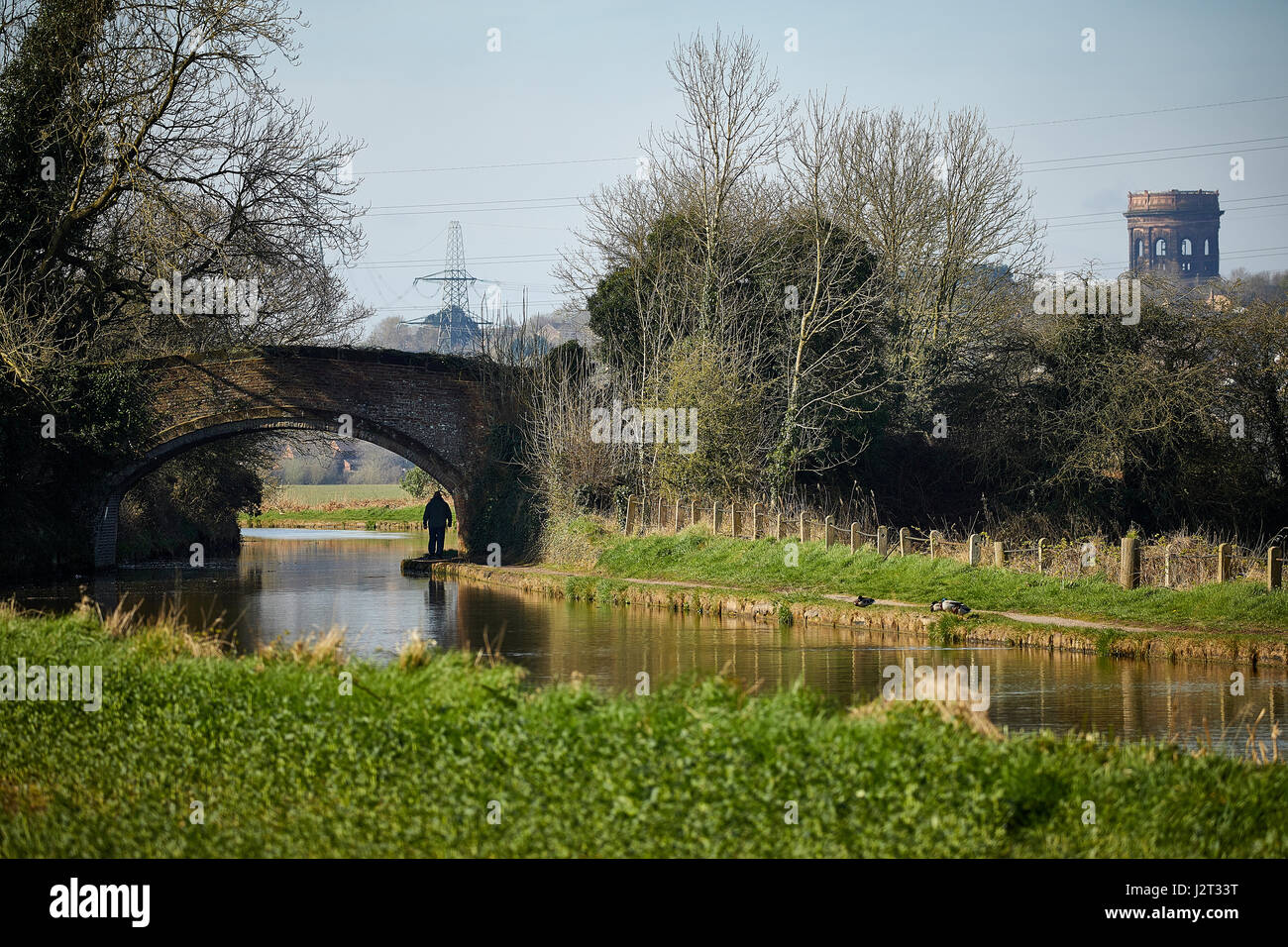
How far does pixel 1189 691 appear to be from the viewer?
475 inches

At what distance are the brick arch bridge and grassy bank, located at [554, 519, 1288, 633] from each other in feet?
15.7

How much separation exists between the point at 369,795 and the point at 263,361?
22464mm

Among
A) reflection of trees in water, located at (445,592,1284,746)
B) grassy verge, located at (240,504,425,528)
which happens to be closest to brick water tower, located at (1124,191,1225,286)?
grassy verge, located at (240,504,425,528)

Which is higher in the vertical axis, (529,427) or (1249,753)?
(529,427)

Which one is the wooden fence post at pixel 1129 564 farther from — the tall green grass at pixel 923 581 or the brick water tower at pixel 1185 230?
the brick water tower at pixel 1185 230

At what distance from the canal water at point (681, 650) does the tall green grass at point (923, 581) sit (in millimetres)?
1560

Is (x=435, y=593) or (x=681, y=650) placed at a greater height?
(x=681, y=650)

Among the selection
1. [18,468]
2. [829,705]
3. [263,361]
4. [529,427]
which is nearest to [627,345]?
[529,427]

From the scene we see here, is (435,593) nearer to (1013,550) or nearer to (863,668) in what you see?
(1013,550)

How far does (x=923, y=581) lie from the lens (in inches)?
726

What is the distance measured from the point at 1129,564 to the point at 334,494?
57.3m

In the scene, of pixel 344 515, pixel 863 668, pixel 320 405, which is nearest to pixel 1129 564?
pixel 863 668

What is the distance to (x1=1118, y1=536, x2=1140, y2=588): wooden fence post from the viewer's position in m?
16.2

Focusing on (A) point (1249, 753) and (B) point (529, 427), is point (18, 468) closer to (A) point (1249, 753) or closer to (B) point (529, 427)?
(B) point (529, 427)
